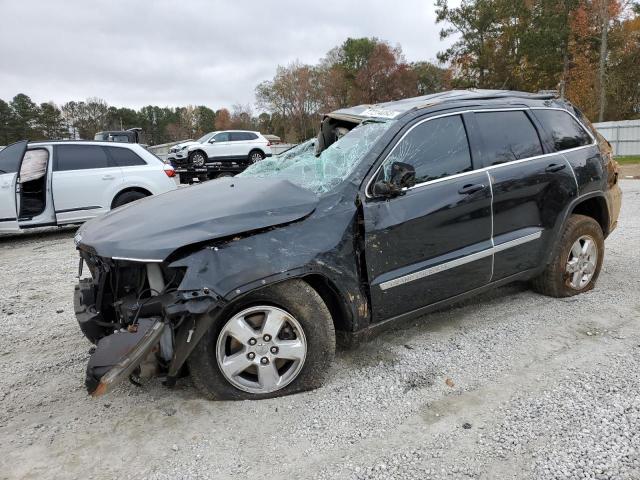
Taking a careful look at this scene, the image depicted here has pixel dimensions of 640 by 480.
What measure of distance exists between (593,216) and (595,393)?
7.44 ft

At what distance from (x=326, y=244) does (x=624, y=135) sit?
85.8ft

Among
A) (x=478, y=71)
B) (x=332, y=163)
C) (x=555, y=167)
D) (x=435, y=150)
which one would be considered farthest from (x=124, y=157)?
(x=478, y=71)

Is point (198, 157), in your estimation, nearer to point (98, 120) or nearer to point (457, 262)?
point (457, 262)

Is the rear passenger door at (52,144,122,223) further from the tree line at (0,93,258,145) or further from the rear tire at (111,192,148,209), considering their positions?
the tree line at (0,93,258,145)

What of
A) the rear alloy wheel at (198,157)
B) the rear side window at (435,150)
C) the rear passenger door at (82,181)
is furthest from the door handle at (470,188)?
the rear alloy wheel at (198,157)

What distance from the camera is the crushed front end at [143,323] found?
2439 mm

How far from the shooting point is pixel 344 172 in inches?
126

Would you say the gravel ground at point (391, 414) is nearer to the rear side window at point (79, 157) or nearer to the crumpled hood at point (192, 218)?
the crumpled hood at point (192, 218)

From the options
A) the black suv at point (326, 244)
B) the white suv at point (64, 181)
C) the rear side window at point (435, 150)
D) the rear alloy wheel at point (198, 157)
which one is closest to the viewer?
the black suv at point (326, 244)

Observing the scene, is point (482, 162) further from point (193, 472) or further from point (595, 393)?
point (193, 472)

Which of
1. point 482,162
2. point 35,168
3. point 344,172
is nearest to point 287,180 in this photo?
point 344,172

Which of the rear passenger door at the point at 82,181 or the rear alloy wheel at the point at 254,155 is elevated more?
the rear alloy wheel at the point at 254,155

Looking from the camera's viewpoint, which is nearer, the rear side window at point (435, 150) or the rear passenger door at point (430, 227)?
the rear passenger door at point (430, 227)

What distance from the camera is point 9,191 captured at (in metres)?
7.48
